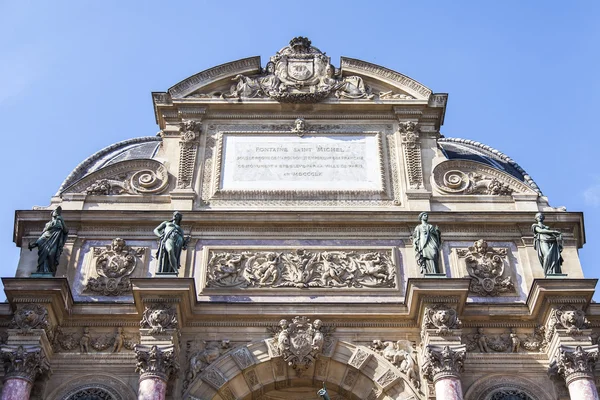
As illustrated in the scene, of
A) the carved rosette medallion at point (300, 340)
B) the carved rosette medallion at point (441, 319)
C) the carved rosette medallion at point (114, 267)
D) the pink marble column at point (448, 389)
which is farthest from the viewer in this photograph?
the carved rosette medallion at point (114, 267)

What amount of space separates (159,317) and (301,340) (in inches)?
91.3

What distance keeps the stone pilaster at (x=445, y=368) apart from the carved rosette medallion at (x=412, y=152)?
3926mm

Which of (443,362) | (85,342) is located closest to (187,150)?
(85,342)

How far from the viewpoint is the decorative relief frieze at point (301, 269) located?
48.3 feet

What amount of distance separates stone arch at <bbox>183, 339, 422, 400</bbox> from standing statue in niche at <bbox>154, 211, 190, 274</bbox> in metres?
1.75

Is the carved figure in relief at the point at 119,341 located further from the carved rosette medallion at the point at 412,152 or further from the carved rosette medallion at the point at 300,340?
the carved rosette medallion at the point at 412,152

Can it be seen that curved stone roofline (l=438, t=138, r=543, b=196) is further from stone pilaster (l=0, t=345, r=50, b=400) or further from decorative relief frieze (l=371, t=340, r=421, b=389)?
stone pilaster (l=0, t=345, r=50, b=400)

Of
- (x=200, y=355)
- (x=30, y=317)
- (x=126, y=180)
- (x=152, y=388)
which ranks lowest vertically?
(x=152, y=388)

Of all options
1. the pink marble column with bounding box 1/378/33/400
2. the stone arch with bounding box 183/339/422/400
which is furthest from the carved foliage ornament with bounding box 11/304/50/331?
the stone arch with bounding box 183/339/422/400

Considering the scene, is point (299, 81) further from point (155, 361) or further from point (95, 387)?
point (95, 387)

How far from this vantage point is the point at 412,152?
55.1 feet

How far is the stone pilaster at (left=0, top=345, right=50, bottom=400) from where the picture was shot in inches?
505

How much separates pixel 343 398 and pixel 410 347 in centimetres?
143

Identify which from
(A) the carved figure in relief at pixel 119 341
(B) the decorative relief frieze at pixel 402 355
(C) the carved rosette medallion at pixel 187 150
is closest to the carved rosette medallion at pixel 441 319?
(B) the decorative relief frieze at pixel 402 355
